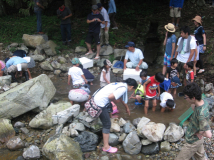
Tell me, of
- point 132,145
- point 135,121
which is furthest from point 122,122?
point 132,145

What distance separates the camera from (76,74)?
5355 mm

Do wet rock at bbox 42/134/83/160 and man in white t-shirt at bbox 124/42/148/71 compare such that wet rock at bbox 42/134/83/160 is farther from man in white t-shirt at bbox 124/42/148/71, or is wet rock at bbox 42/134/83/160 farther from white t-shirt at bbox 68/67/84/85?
man in white t-shirt at bbox 124/42/148/71

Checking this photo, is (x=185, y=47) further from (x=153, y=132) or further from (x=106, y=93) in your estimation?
(x=106, y=93)

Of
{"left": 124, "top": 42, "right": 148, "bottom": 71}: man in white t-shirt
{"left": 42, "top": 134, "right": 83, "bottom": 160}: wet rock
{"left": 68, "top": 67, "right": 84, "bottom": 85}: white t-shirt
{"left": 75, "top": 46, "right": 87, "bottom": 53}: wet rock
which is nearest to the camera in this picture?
{"left": 42, "top": 134, "right": 83, "bottom": 160}: wet rock

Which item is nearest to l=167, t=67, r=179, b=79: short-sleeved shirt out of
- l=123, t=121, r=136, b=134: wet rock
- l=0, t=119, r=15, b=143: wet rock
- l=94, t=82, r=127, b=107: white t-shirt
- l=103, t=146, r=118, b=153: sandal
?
l=123, t=121, r=136, b=134: wet rock

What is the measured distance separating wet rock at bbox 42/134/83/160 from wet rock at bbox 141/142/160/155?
130cm

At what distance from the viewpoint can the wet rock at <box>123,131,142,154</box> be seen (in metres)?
4.12

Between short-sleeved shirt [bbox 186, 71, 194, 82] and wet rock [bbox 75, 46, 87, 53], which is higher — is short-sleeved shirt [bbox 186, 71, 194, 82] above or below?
below

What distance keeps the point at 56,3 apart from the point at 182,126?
440 inches

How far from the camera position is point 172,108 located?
16.7ft

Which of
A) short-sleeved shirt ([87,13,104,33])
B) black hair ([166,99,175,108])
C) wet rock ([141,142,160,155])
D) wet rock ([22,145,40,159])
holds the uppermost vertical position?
short-sleeved shirt ([87,13,104,33])

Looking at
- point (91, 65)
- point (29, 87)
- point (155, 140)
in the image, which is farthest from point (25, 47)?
point (155, 140)

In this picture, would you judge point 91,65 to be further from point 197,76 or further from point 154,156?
point 154,156

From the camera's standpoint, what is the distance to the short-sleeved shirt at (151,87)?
15.8ft
